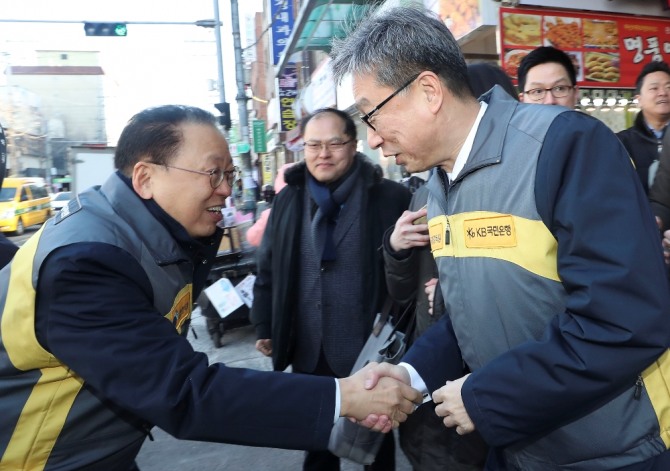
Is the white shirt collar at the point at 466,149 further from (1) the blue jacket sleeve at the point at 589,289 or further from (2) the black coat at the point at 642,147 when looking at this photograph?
(2) the black coat at the point at 642,147

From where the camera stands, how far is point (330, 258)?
9.61ft

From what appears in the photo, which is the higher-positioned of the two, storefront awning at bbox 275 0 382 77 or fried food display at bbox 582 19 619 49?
storefront awning at bbox 275 0 382 77

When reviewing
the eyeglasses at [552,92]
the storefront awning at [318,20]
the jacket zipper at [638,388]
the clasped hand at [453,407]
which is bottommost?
the clasped hand at [453,407]

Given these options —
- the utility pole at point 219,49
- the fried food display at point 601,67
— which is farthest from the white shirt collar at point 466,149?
the utility pole at point 219,49

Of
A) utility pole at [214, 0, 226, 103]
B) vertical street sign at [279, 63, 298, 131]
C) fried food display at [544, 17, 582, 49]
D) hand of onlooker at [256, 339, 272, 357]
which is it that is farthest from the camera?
vertical street sign at [279, 63, 298, 131]

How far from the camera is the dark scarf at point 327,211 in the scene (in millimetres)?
2938

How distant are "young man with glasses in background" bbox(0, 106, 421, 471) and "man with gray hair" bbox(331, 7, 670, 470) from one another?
1.73 ft

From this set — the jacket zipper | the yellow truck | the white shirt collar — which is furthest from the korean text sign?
the yellow truck

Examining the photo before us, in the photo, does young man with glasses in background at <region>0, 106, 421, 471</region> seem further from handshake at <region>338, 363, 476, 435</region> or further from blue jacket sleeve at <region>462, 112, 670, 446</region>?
blue jacket sleeve at <region>462, 112, 670, 446</region>

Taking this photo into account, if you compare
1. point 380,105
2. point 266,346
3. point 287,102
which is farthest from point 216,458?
point 287,102

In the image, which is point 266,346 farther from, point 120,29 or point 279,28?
point 120,29

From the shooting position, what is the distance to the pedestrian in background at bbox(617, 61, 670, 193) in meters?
3.40

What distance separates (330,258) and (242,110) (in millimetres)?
12549

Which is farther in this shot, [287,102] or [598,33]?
[287,102]
